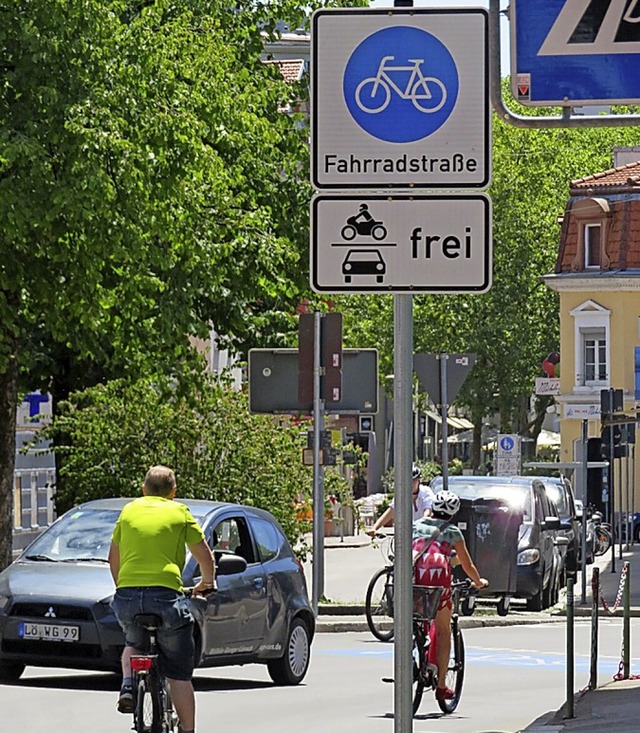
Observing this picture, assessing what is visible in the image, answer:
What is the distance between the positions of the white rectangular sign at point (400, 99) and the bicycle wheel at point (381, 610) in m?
14.1

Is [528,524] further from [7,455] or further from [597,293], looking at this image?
[597,293]

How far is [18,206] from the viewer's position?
21203 millimetres

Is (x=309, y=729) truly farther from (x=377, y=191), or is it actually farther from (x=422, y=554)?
(x=377, y=191)

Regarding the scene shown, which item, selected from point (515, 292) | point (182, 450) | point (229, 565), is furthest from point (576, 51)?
point (515, 292)

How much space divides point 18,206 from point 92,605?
23.5 ft

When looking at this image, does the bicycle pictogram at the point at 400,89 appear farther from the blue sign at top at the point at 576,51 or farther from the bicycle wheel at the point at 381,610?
the bicycle wheel at the point at 381,610

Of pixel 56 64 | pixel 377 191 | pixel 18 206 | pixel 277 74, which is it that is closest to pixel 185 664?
pixel 377 191

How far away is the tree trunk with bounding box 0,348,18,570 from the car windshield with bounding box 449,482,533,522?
5.63 m

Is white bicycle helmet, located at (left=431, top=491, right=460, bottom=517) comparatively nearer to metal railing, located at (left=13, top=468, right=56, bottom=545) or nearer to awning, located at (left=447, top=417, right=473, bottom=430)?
metal railing, located at (left=13, top=468, right=56, bottom=545)

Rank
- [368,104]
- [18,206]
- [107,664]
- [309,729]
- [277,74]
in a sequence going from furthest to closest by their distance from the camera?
1. [277,74]
2. [18,206]
3. [107,664]
4. [309,729]
5. [368,104]

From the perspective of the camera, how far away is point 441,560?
46.6 ft

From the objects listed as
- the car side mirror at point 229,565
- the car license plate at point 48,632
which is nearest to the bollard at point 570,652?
the car side mirror at point 229,565

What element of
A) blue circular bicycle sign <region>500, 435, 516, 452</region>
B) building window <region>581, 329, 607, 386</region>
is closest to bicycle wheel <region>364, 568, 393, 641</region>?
blue circular bicycle sign <region>500, 435, 516, 452</region>

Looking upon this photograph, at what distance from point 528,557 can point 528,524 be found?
0.43 m
